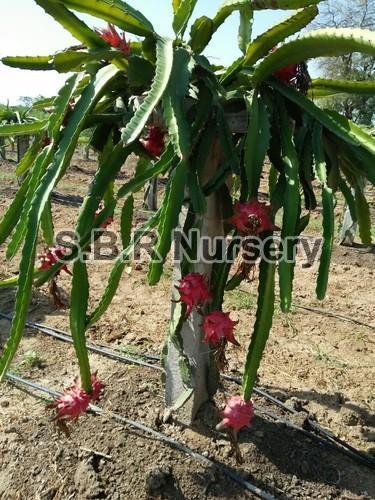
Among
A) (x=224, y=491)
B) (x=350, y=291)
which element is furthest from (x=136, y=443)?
(x=350, y=291)

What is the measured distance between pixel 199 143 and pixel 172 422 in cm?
93

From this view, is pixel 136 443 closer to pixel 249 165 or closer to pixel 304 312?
pixel 249 165

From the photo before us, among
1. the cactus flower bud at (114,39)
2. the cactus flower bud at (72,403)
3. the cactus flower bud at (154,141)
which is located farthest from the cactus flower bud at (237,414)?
the cactus flower bud at (114,39)

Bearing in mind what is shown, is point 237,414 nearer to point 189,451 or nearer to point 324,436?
point 189,451

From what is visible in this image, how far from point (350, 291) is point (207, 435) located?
1.94 m

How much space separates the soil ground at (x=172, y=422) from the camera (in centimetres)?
140

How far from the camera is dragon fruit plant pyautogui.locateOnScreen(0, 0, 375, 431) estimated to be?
101 cm

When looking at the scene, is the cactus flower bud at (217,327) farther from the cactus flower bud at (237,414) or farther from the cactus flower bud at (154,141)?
the cactus flower bud at (154,141)

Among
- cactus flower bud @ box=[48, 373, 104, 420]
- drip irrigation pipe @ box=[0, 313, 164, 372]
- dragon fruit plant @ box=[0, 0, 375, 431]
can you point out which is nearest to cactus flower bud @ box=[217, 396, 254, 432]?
dragon fruit plant @ box=[0, 0, 375, 431]

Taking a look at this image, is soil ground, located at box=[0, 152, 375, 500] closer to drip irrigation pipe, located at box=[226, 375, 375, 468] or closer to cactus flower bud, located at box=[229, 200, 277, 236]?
drip irrigation pipe, located at box=[226, 375, 375, 468]

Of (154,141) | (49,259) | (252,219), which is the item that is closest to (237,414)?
(252,219)

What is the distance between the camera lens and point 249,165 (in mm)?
1049

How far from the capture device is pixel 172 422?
5.20ft

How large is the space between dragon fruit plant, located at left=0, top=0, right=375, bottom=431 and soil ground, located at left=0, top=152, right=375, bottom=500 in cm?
34
